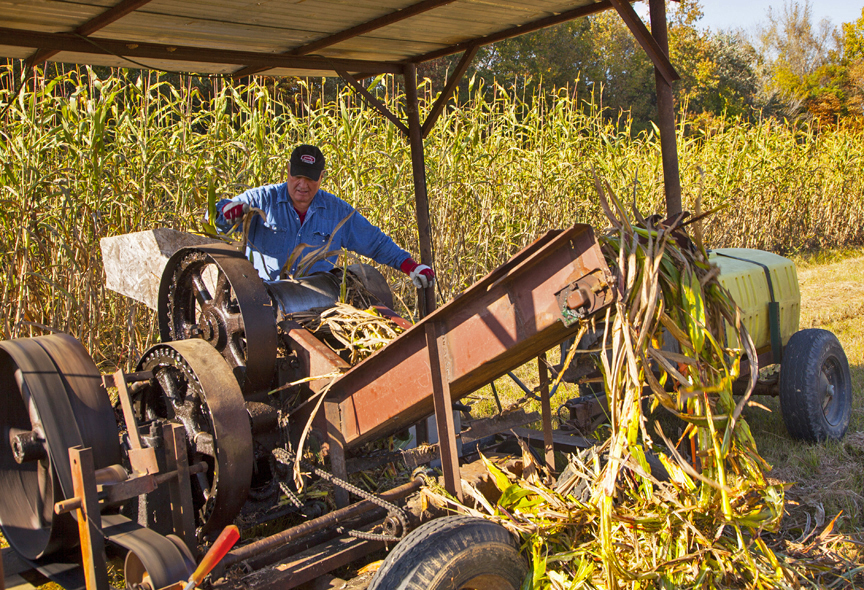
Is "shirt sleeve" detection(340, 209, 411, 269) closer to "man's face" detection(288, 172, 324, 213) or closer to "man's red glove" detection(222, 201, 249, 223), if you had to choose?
"man's face" detection(288, 172, 324, 213)

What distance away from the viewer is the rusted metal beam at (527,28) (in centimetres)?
426

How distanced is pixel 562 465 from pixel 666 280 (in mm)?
2200

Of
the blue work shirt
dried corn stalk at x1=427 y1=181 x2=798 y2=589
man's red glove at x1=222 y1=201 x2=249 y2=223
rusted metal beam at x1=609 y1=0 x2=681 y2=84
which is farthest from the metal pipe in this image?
rusted metal beam at x1=609 y1=0 x2=681 y2=84

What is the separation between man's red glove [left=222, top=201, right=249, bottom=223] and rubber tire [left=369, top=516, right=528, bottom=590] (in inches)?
82.4

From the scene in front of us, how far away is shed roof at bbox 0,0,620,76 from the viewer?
12.1ft

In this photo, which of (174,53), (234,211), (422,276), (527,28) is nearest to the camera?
(234,211)

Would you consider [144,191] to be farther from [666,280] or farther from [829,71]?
[829,71]

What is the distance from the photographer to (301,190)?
409 cm

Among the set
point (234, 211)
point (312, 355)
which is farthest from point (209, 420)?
point (234, 211)

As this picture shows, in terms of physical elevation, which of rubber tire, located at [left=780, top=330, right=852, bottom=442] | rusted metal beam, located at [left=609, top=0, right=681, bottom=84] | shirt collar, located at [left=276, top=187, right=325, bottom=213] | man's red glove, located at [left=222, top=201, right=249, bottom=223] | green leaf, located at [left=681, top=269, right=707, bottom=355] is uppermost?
rusted metal beam, located at [left=609, top=0, right=681, bottom=84]

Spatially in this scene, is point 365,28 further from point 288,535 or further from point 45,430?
point 288,535

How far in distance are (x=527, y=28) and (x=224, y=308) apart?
3029 millimetres

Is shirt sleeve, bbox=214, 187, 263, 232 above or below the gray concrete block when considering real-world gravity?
above

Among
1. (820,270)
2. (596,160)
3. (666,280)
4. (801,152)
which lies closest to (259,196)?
(666,280)
